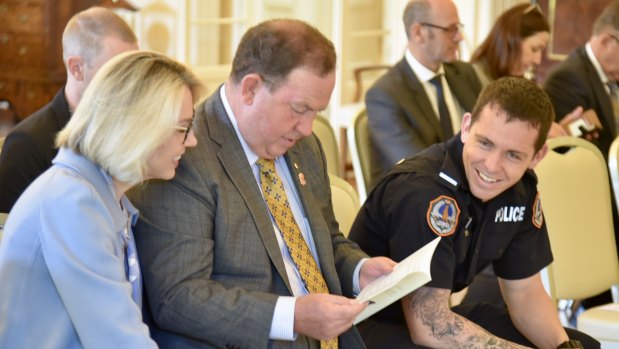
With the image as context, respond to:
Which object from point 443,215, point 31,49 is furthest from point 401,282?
point 31,49

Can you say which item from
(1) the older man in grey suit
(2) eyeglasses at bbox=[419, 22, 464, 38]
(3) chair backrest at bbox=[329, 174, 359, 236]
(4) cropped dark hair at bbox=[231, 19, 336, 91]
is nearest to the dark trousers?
(1) the older man in grey suit

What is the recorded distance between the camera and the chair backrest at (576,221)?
3217 mm

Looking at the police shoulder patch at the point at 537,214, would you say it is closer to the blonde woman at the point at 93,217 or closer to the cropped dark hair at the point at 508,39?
the blonde woman at the point at 93,217

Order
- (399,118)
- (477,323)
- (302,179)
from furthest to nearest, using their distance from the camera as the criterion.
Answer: (399,118)
(477,323)
(302,179)

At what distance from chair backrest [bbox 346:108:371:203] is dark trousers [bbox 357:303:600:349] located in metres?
1.01

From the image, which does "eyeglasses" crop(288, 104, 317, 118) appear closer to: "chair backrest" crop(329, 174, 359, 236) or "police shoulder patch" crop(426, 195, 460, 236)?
"police shoulder patch" crop(426, 195, 460, 236)

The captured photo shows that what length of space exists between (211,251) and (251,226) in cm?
11

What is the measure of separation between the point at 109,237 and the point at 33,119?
3.73 ft

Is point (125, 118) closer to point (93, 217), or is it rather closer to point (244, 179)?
point (93, 217)

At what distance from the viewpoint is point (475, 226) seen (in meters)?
2.55

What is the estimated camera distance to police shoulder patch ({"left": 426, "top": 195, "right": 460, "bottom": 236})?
7.88 ft

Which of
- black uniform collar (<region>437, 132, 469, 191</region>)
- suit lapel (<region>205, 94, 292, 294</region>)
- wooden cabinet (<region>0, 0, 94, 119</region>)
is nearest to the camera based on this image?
suit lapel (<region>205, 94, 292, 294</region>)

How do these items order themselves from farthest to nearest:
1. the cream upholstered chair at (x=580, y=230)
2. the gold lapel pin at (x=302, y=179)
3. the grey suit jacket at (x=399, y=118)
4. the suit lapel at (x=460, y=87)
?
the suit lapel at (x=460, y=87), the grey suit jacket at (x=399, y=118), the cream upholstered chair at (x=580, y=230), the gold lapel pin at (x=302, y=179)

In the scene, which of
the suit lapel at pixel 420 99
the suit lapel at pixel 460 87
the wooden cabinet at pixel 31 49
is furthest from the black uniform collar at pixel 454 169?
the wooden cabinet at pixel 31 49
